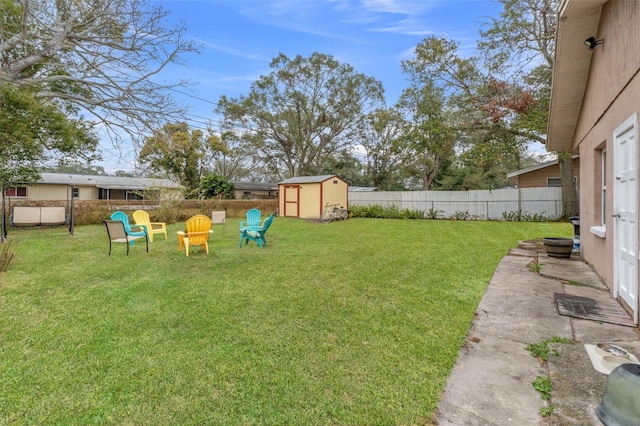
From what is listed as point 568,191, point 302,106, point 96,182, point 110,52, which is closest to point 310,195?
point 110,52

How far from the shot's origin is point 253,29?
1077cm

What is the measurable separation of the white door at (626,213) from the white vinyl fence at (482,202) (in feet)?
38.9

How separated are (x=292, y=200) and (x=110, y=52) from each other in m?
11.1

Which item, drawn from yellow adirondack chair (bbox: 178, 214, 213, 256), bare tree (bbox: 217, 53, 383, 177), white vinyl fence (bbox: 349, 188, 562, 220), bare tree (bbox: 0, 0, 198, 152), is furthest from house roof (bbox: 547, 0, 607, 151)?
bare tree (bbox: 217, 53, 383, 177)

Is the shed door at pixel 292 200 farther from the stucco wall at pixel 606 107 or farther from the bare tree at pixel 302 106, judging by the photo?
the stucco wall at pixel 606 107

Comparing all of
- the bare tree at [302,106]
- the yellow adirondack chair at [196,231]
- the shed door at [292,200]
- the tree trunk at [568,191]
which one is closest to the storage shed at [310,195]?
the shed door at [292,200]

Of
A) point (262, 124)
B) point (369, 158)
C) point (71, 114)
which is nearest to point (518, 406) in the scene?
point (71, 114)

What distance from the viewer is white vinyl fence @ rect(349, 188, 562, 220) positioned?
44.6 feet

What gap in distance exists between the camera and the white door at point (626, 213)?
2938mm

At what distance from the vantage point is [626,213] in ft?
10.6

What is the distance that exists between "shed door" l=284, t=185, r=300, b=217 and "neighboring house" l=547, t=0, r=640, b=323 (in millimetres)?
13196

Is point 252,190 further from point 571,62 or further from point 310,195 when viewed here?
point 571,62

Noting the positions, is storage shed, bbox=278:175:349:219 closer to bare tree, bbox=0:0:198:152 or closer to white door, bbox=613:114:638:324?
bare tree, bbox=0:0:198:152

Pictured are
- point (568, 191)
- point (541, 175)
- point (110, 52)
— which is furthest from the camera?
point (541, 175)
